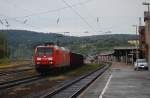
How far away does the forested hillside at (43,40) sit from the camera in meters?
107

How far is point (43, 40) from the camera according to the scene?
103 m

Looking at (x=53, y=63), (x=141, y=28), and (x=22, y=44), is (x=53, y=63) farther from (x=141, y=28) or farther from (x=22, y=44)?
(x=22, y=44)

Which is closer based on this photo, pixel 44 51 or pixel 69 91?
pixel 69 91

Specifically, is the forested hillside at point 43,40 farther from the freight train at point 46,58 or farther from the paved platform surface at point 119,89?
the paved platform surface at point 119,89

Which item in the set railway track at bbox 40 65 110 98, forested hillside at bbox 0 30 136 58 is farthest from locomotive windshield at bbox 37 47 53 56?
forested hillside at bbox 0 30 136 58

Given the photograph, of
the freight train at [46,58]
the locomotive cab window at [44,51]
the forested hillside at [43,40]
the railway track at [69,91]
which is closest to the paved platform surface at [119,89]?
the railway track at [69,91]

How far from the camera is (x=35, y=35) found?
120m

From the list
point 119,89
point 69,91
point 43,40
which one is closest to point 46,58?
point 69,91

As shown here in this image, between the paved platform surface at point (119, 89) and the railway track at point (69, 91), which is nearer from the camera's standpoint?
the paved platform surface at point (119, 89)

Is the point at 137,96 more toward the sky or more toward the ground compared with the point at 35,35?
more toward the ground

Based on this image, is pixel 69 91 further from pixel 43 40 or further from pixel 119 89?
pixel 43 40

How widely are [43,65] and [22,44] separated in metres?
83.9

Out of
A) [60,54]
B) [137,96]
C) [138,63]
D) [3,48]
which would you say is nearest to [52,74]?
[60,54]

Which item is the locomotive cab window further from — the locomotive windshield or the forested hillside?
the forested hillside
